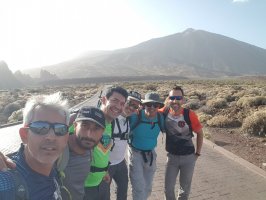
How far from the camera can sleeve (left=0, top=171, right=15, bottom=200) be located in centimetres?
208

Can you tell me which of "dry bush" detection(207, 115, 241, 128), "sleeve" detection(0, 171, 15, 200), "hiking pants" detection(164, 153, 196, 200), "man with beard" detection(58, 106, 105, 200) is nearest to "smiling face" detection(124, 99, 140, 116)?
"hiking pants" detection(164, 153, 196, 200)

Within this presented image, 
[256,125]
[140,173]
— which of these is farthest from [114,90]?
[256,125]

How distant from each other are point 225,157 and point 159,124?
5290 millimetres

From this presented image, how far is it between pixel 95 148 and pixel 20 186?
179cm

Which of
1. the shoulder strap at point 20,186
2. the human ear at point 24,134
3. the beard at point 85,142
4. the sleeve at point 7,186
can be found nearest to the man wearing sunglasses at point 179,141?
the beard at point 85,142

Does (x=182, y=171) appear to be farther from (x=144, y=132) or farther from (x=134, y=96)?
(x=134, y=96)

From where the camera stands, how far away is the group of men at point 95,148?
254cm

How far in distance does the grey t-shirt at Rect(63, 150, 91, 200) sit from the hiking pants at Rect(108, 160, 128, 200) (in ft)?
5.10

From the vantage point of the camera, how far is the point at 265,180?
8.05m

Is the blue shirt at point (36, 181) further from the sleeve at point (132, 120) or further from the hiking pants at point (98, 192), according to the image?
the sleeve at point (132, 120)

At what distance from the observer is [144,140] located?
18.1 feet

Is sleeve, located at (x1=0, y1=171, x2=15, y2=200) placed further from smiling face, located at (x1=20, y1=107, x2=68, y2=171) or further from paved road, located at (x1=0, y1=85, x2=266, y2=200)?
paved road, located at (x1=0, y1=85, x2=266, y2=200)

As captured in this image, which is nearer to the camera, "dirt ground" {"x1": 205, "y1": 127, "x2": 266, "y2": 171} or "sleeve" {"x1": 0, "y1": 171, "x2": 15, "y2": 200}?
"sleeve" {"x1": 0, "y1": 171, "x2": 15, "y2": 200}

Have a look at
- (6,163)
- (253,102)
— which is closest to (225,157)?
(6,163)
